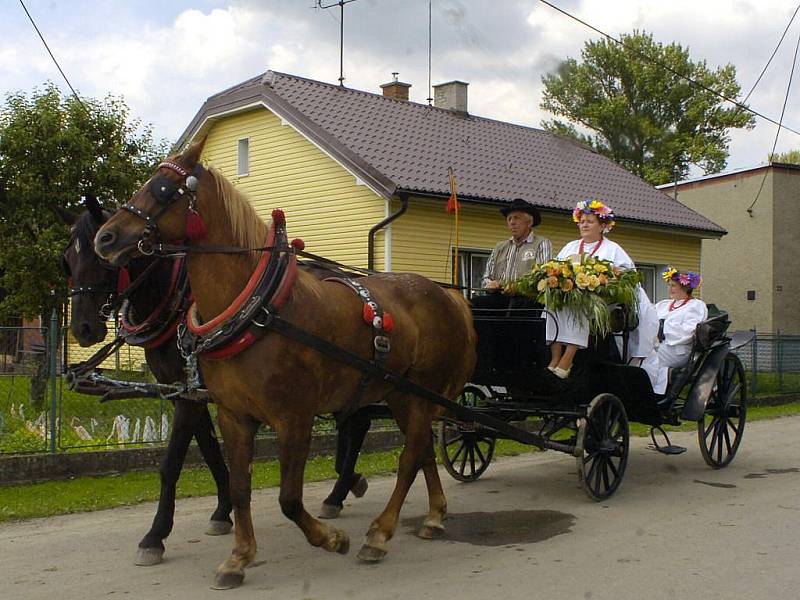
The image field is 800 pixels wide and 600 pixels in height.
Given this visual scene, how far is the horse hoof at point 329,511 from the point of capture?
664cm

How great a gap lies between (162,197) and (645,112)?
37.3 m

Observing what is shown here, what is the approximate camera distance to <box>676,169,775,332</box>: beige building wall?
25672 millimetres

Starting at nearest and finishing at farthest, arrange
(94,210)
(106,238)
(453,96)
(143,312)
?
(106,238) < (94,210) < (143,312) < (453,96)

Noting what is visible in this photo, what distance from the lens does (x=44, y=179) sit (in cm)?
1225

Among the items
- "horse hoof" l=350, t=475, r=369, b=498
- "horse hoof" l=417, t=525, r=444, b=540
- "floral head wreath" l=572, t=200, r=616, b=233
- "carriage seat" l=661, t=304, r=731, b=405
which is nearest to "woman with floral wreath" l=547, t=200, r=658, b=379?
"floral head wreath" l=572, t=200, r=616, b=233

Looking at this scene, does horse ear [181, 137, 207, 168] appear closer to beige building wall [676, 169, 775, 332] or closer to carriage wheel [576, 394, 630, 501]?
carriage wheel [576, 394, 630, 501]

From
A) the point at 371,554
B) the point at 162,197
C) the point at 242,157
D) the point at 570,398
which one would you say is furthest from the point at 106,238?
the point at 242,157

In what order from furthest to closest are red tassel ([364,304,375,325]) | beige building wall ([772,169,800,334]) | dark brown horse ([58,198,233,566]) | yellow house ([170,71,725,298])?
beige building wall ([772,169,800,334])
yellow house ([170,71,725,298])
dark brown horse ([58,198,233,566])
red tassel ([364,304,375,325])

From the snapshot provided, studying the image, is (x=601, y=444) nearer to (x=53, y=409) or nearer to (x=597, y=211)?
(x=597, y=211)

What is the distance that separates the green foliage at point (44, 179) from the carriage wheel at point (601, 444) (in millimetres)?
Result: 8082

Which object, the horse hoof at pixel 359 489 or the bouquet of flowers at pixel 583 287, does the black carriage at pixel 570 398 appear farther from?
the horse hoof at pixel 359 489

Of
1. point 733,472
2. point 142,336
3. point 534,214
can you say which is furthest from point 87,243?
point 733,472

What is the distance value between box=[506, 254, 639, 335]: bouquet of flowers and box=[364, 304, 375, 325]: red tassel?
79.9 inches

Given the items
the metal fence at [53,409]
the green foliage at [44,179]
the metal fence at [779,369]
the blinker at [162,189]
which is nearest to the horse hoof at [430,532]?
the metal fence at [53,409]
